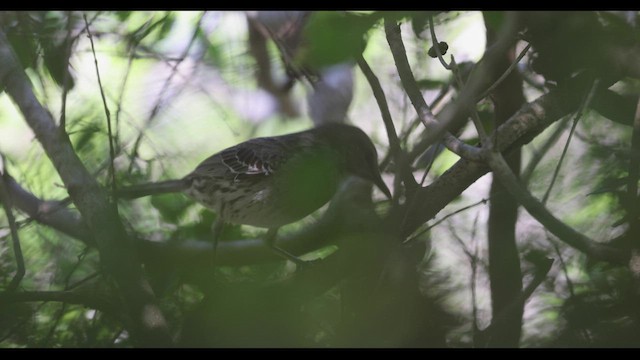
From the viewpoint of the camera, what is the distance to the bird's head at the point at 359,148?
2688 millimetres

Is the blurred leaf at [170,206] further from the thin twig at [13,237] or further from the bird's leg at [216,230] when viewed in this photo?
the thin twig at [13,237]

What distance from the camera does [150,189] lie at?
207 cm

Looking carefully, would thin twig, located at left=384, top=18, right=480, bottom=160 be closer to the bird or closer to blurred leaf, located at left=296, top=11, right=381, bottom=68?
the bird

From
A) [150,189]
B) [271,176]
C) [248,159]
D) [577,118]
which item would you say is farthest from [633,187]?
[248,159]

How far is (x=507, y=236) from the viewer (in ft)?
5.87

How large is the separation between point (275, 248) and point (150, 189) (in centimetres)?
46

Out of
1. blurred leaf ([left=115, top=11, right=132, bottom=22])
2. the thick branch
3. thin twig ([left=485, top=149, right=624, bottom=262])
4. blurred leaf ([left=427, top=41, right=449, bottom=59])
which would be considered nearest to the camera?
thin twig ([left=485, top=149, right=624, bottom=262])

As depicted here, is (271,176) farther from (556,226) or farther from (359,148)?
(556,226)

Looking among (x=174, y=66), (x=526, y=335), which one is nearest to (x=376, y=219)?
(x=526, y=335)

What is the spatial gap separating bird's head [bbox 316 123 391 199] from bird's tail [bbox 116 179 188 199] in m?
0.62

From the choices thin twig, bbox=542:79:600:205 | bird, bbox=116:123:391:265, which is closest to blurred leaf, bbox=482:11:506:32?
thin twig, bbox=542:79:600:205

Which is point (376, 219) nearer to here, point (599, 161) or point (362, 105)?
point (599, 161)

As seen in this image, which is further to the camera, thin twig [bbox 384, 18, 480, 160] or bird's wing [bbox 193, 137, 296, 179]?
bird's wing [bbox 193, 137, 296, 179]

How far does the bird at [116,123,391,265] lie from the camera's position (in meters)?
1.81
